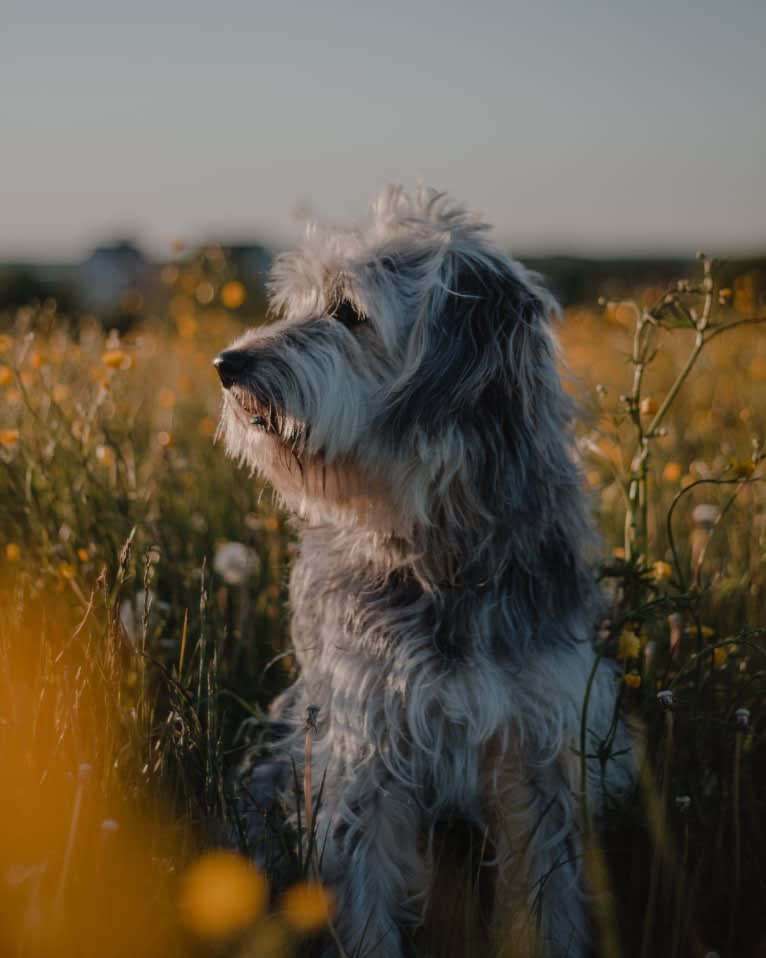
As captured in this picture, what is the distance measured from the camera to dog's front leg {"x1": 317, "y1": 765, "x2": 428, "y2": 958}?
2645 mm

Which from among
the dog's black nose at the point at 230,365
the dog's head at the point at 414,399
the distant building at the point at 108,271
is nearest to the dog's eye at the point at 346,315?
the dog's head at the point at 414,399

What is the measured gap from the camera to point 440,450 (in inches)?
102

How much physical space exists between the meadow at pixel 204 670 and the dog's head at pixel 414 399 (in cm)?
40

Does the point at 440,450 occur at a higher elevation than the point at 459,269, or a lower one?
lower

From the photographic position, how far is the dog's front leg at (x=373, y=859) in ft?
8.68

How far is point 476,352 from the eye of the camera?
2.62m

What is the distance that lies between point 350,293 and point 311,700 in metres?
1.36

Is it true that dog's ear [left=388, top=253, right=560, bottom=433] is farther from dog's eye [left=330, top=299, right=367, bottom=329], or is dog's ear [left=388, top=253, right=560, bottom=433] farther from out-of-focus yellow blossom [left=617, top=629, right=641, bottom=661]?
out-of-focus yellow blossom [left=617, top=629, right=641, bottom=661]

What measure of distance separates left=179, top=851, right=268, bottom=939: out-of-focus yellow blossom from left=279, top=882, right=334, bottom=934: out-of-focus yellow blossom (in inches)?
3.5

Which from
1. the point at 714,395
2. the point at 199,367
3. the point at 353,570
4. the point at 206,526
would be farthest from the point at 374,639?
the point at 714,395

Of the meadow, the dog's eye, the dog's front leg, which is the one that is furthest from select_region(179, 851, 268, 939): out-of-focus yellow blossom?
the dog's eye

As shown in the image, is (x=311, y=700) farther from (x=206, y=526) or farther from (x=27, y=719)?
(x=206, y=526)

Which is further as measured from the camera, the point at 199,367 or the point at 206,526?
the point at 199,367

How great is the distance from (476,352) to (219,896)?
1.63 meters
